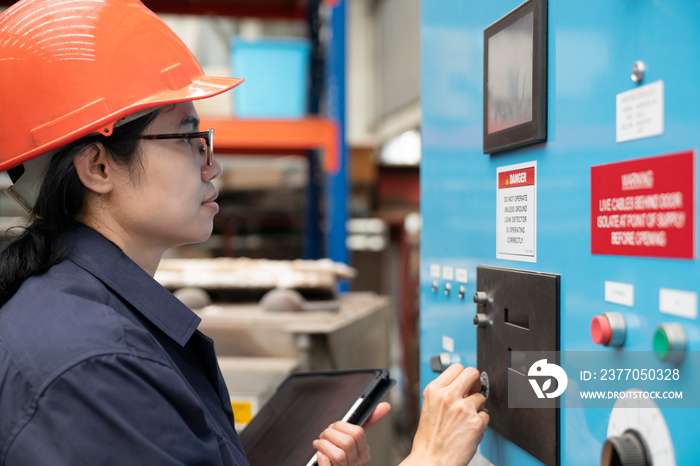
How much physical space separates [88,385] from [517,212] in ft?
1.94

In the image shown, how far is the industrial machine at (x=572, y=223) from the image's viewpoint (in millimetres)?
586

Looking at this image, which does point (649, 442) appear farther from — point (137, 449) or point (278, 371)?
point (278, 371)

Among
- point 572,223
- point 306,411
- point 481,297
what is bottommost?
point 306,411

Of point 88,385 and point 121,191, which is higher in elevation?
point 121,191

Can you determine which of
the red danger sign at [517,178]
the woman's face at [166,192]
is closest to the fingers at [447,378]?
the red danger sign at [517,178]

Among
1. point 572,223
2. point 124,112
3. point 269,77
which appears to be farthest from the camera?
point 269,77

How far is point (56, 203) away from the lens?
0.88 metres

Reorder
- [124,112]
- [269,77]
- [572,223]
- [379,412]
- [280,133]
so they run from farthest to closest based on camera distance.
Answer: [269,77] → [280,133] → [379,412] → [124,112] → [572,223]

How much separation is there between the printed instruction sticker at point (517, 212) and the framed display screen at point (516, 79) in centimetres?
4

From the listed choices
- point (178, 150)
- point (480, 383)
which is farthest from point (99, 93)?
point (480, 383)

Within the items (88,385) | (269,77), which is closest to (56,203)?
(88,385)

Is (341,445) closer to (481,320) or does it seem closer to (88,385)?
(481,320)

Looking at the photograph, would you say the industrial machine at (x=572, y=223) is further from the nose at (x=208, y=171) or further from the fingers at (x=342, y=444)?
the nose at (x=208, y=171)

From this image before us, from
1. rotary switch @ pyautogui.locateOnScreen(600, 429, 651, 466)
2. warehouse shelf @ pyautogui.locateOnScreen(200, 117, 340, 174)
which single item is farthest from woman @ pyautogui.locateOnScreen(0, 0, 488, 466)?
warehouse shelf @ pyautogui.locateOnScreen(200, 117, 340, 174)
